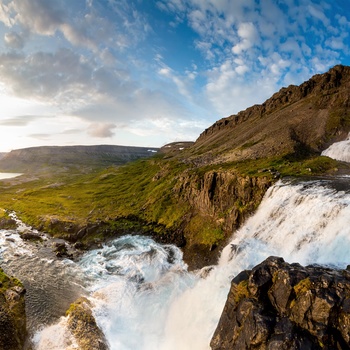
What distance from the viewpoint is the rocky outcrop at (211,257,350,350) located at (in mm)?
19859

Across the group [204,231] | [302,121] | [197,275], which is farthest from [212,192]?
[302,121]

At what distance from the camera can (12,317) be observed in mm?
30797

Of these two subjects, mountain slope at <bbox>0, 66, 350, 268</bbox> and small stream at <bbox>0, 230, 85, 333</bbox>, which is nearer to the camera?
small stream at <bbox>0, 230, 85, 333</bbox>

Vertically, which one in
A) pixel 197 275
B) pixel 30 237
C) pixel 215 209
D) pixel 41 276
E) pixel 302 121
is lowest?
pixel 41 276

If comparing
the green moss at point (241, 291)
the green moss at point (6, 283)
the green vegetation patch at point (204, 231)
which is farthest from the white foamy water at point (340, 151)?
the green moss at point (6, 283)

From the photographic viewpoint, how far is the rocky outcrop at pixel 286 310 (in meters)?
19.9

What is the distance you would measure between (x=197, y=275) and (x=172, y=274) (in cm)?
486

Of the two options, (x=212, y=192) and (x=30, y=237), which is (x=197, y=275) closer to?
(x=212, y=192)

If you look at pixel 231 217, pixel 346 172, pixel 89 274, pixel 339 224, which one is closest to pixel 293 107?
pixel 346 172

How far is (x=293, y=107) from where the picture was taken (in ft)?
432

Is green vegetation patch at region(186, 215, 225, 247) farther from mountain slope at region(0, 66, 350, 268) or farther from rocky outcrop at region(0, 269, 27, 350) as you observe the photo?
rocky outcrop at region(0, 269, 27, 350)

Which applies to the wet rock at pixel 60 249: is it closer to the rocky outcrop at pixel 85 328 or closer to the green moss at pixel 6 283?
the green moss at pixel 6 283

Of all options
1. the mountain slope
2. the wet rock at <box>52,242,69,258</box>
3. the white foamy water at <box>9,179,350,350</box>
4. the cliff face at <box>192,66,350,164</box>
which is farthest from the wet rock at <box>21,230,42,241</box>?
the cliff face at <box>192,66,350,164</box>

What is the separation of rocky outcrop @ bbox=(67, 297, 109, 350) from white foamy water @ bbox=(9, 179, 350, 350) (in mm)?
975
